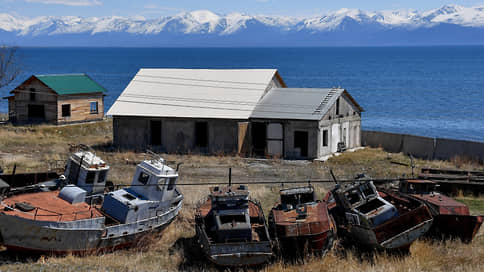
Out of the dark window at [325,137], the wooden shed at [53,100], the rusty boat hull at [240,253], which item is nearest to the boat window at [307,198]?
the rusty boat hull at [240,253]

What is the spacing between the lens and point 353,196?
23.9m

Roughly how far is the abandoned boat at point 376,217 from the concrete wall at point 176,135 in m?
15.6

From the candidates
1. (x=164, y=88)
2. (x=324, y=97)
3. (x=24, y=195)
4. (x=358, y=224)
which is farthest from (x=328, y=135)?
(x=24, y=195)

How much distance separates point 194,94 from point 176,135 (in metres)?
3.92

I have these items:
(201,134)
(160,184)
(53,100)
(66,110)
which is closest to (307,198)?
(160,184)

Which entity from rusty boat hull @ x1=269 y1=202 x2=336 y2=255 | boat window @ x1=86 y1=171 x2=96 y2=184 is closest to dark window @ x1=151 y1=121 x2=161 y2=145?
boat window @ x1=86 y1=171 x2=96 y2=184

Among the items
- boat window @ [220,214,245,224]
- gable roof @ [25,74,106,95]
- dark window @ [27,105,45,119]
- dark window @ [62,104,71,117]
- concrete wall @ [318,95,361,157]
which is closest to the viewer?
boat window @ [220,214,245,224]

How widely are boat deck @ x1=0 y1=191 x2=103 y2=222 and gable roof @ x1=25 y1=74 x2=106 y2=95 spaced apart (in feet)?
91.9

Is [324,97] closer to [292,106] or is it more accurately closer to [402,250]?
[292,106]

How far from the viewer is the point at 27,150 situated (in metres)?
41.2

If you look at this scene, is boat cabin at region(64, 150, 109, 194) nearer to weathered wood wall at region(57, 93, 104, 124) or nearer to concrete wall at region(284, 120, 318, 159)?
concrete wall at region(284, 120, 318, 159)

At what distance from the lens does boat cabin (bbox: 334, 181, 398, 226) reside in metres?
22.6

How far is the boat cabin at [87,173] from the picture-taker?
2562 cm

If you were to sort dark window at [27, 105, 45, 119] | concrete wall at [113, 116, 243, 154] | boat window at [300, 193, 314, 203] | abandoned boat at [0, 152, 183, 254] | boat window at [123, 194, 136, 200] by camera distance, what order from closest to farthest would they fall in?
abandoned boat at [0, 152, 183, 254]
boat window at [123, 194, 136, 200]
boat window at [300, 193, 314, 203]
concrete wall at [113, 116, 243, 154]
dark window at [27, 105, 45, 119]
